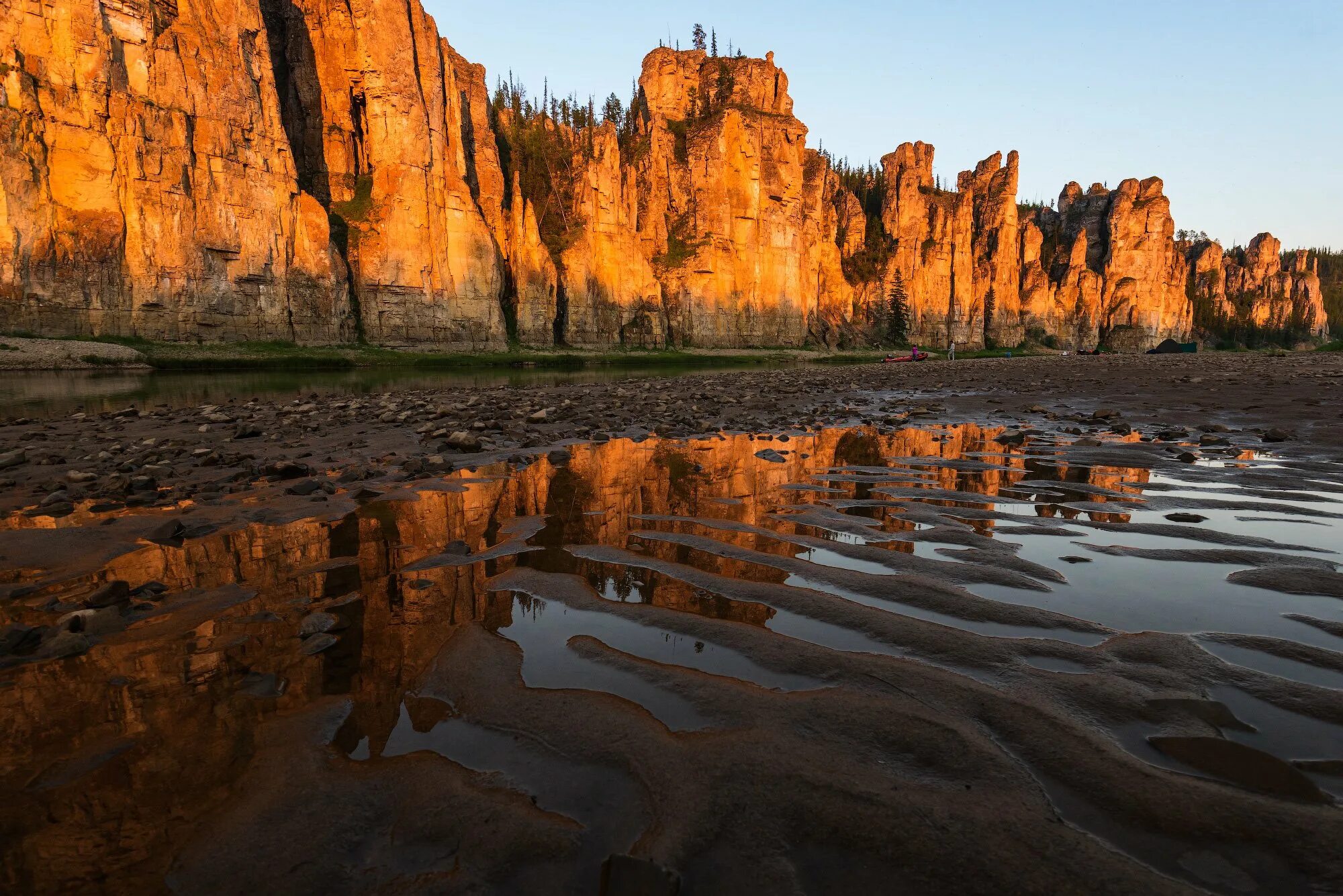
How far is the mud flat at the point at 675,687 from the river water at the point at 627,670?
2cm

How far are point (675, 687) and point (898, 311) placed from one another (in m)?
104

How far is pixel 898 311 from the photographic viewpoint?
9781 cm

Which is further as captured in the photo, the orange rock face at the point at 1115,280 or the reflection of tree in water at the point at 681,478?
the orange rock face at the point at 1115,280

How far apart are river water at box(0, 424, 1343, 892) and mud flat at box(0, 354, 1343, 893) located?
0.6 inches

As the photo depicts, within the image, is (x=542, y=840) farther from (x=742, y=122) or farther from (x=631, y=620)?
(x=742, y=122)

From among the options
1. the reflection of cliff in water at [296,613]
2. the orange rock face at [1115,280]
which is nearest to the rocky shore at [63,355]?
the reflection of cliff in water at [296,613]

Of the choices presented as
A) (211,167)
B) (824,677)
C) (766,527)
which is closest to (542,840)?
(824,677)

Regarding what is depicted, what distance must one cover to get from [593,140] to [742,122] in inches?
791

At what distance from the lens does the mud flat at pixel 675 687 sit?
1715mm

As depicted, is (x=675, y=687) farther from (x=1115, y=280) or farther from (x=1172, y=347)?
(x=1115, y=280)

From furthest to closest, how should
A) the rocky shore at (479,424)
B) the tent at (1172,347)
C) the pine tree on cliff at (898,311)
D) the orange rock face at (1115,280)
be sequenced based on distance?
1. the orange rock face at (1115,280)
2. the pine tree on cliff at (898,311)
3. the tent at (1172,347)
4. the rocky shore at (479,424)

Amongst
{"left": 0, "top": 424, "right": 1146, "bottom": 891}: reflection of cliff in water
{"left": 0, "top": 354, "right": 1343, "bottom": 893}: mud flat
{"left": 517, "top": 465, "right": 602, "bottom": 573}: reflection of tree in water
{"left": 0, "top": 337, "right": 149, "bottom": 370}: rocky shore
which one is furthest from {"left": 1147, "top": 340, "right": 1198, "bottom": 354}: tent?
{"left": 0, "top": 337, "right": 149, "bottom": 370}: rocky shore

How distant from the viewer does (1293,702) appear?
2336 millimetres

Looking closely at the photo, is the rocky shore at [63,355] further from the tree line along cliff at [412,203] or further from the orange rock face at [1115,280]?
the orange rock face at [1115,280]
